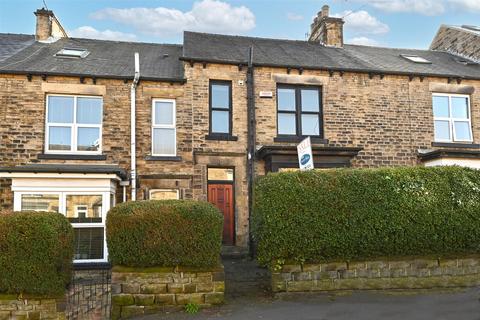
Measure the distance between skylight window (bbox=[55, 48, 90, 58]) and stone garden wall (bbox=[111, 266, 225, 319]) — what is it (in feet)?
32.9

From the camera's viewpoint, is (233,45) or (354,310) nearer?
(354,310)

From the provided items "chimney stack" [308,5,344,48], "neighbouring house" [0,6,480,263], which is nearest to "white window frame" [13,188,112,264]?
"neighbouring house" [0,6,480,263]

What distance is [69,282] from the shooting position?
27.1 feet

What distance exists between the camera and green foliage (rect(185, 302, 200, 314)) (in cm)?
762

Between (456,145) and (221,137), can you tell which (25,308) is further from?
(456,145)

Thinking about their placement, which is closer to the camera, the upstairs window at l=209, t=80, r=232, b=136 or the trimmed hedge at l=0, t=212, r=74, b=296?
the trimmed hedge at l=0, t=212, r=74, b=296

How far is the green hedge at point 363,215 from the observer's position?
27.6ft

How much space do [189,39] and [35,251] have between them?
10.8 metres

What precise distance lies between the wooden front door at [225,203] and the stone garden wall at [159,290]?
6160mm

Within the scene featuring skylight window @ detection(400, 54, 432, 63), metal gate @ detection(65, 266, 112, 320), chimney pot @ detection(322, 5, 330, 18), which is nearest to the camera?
metal gate @ detection(65, 266, 112, 320)

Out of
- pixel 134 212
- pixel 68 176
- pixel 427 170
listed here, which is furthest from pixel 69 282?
pixel 427 170

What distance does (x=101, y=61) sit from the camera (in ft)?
50.3

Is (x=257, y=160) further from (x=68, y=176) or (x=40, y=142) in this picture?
(x=40, y=142)

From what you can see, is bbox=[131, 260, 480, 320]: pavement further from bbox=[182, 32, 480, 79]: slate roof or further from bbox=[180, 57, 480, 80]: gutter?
bbox=[182, 32, 480, 79]: slate roof
